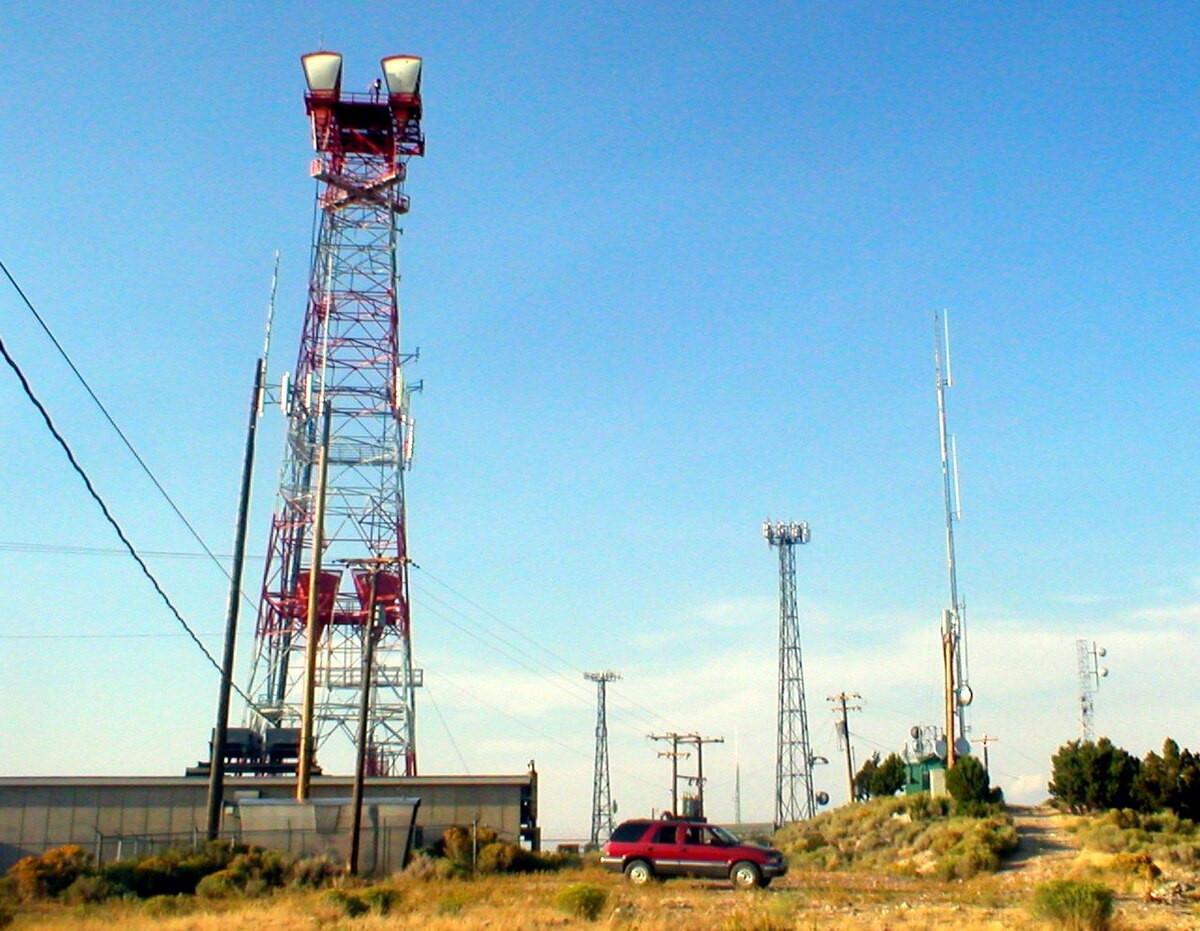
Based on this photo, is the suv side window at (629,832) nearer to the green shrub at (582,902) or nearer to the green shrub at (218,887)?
the green shrub at (582,902)

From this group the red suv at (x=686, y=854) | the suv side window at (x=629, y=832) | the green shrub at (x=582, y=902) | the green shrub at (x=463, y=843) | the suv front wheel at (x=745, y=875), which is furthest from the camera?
the green shrub at (x=463, y=843)

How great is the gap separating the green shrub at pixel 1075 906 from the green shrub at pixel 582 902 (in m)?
7.25

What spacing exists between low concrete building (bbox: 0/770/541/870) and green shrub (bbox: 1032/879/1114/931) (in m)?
23.6

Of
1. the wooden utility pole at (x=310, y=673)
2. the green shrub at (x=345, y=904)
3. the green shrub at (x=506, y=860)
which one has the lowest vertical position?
the green shrub at (x=506, y=860)

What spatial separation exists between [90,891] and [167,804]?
49.9ft

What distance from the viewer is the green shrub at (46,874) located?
28.5 meters

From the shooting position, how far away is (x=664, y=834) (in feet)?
103

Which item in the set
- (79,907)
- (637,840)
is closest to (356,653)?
(637,840)

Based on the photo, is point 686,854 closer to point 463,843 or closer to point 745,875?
point 745,875

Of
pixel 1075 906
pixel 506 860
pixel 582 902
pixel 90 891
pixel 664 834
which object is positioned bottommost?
pixel 506 860

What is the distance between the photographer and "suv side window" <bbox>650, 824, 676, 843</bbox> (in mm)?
31297

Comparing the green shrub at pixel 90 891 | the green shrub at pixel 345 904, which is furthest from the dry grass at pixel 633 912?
the green shrub at pixel 90 891

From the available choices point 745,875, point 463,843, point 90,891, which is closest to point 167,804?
point 463,843

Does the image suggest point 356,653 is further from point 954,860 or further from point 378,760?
point 954,860
